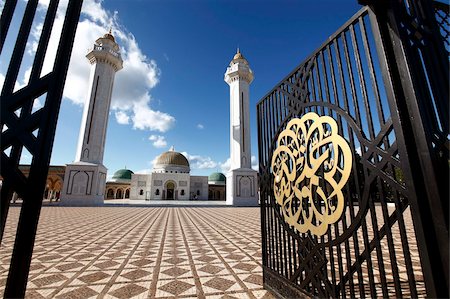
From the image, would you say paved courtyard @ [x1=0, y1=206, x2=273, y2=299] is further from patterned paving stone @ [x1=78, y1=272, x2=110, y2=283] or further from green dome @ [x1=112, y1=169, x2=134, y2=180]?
green dome @ [x1=112, y1=169, x2=134, y2=180]

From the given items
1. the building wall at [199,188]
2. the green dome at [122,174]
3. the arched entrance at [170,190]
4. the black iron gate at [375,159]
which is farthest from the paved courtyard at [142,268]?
the green dome at [122,174]

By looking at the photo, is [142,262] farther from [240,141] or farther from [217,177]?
[217,177]

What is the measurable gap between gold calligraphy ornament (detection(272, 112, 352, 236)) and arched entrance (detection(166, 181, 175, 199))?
29913mm

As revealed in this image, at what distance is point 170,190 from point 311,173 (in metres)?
31.0

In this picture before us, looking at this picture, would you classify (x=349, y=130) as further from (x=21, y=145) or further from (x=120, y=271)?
(x=120, y=271)

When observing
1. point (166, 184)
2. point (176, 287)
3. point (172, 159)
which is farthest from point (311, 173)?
point (172, 159)

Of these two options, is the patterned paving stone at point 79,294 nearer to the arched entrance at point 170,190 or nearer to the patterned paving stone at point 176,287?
the patterned paving stone at point 176,287

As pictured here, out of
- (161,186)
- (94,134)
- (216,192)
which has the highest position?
(94,134)

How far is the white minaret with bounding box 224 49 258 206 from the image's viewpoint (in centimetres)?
1838

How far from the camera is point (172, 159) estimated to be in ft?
109

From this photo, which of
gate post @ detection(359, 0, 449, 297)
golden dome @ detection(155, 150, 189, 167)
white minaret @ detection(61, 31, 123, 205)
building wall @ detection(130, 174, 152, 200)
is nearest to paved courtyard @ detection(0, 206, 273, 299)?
gate post @ detection(359, 0, 449, 297)

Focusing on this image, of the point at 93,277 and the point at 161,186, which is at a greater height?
the point at 161,186

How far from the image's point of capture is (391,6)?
3.98 feet

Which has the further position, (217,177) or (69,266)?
(217,177)
